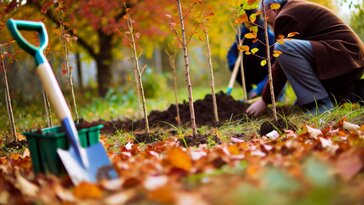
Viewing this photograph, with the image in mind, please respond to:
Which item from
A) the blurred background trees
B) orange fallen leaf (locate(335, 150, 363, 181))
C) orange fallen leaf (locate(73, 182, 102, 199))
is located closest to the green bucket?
orange fallen leaf (locate(73, 182, 102, 199))

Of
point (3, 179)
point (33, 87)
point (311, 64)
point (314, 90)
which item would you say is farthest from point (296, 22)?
point (33, 87)

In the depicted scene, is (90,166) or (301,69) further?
(301,69)

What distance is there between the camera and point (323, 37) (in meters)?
3.38

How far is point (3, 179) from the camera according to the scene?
1634 millimetres

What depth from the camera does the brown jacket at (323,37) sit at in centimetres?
327

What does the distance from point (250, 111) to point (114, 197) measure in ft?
8.67

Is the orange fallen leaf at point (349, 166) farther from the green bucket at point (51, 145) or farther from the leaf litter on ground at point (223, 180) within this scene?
the green bucket at point (51, 145)

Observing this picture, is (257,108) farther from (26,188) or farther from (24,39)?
(26,188)

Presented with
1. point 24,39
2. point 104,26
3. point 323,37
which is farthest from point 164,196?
point 104,26

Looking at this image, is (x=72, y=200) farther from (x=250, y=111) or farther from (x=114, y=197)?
(x=250, y=111)

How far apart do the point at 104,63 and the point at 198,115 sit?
4.55 meters

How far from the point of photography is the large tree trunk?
7895 mm

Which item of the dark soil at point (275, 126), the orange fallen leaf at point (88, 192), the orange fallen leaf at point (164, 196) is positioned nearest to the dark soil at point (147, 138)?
the dark soil at point (275, 126)

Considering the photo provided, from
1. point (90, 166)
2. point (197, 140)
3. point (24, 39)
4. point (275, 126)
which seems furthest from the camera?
point (275, 126)
